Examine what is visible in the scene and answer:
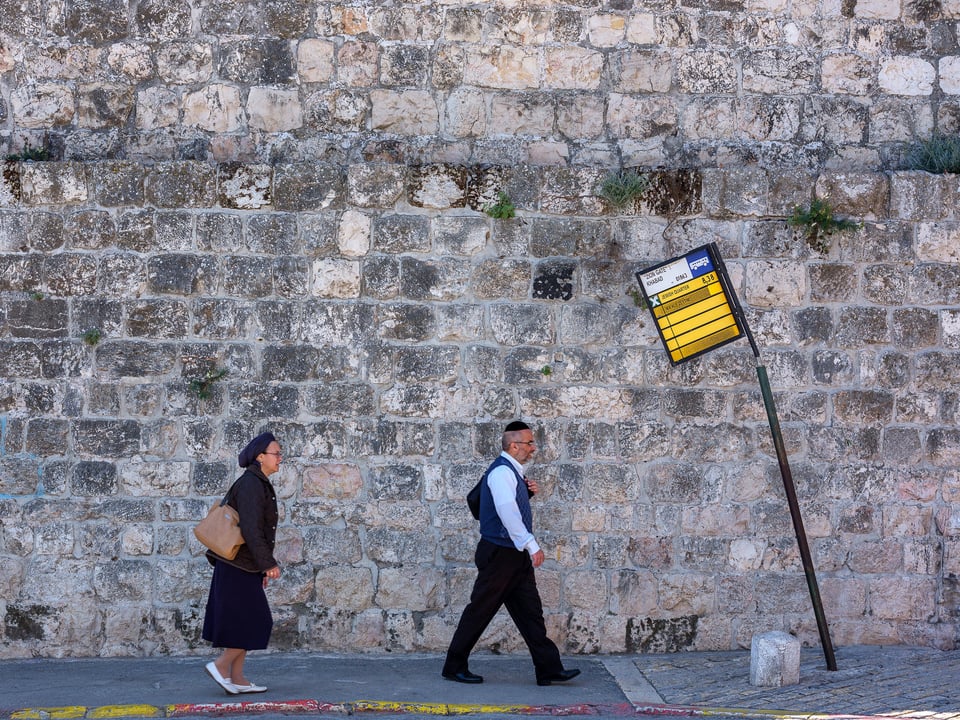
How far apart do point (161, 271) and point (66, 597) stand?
2.19 m

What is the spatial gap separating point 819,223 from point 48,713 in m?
5.54

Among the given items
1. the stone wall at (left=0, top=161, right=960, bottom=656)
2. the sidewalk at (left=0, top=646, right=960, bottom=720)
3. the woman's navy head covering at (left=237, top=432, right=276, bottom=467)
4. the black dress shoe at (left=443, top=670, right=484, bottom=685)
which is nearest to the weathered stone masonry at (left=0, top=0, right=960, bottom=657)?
the stone wall at (left=0, top=161, right=960, bottom=656)

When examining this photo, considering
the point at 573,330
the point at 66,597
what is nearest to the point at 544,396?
the point at 573,330

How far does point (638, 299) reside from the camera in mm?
7805

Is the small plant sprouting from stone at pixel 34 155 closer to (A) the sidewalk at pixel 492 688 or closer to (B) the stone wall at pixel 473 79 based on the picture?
(B) the stone wall at pixel 473 79

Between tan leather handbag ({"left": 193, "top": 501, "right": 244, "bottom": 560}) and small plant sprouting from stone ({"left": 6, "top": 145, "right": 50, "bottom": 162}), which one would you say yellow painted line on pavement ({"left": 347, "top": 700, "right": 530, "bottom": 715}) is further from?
Answer: small plant sprouting from stone ({"left": 6, "top": 145, "right": 50, "bottom": 162})

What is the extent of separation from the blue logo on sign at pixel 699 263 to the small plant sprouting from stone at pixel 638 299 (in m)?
0.44

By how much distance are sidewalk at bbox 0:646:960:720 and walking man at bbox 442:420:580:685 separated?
144 mm

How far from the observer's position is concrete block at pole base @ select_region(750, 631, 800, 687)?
272 inches

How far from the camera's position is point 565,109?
26.3 feet

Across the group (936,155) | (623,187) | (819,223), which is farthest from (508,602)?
(936,155)

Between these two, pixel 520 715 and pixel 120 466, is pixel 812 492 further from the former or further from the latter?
pixel 120 466

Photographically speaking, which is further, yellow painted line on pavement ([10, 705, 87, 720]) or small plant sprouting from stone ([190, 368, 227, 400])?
small plant sprouting from stone ([190, 368, 227, 400])

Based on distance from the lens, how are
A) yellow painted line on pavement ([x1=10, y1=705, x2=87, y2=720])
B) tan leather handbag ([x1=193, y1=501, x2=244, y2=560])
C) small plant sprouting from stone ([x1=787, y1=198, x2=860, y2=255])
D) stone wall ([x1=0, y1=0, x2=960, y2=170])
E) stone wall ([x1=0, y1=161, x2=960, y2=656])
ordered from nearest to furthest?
yellow painted line on pavement ([x1=10, y1=705, x2=87, y2=720])
tan leather handbag ([x1=193, y1=501, x2=244, y2=560])
stone wall ([x1=0, y1=161, x2=960, y2=656])
small plant sprouting from stone ([x1=787, y1=198, x2=860, y2=255])
stone wall ([x1=0, y1=0, x2=960, y2=170])
